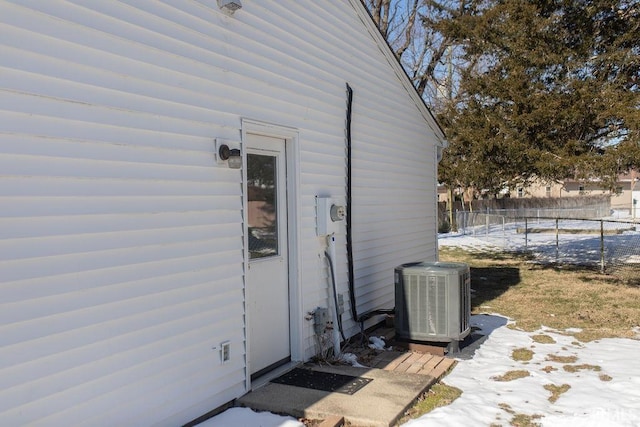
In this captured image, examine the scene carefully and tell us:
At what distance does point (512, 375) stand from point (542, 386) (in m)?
0.35

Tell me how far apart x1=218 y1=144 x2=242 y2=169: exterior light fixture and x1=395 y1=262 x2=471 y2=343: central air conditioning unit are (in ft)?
8.53

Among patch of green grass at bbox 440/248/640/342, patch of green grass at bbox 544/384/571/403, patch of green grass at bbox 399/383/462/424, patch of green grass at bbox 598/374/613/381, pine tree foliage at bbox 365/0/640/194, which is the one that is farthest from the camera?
pine tree foliage at bbox 365/0/640/194

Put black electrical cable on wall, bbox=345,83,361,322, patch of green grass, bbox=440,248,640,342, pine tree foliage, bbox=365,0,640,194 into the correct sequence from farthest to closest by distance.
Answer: pine tree foliage, bbox=365,0,640,194 < patch of green grass, bbox=440,248,640,342 < black electrical cable on wall, bbox=345,83,361,322

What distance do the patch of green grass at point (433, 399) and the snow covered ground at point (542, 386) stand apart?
63 mm

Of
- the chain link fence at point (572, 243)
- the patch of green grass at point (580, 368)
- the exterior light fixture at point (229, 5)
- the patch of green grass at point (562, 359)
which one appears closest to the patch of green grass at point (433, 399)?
the patch of green grass at point (580, 368)

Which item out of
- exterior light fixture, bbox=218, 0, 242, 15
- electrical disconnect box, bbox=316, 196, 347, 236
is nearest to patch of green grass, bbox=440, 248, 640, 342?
electrical disconnect box, bbox=316, 196, 347, 236

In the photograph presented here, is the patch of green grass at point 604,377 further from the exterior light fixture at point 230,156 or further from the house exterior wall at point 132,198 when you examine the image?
the exterior light fixture at point 230,156

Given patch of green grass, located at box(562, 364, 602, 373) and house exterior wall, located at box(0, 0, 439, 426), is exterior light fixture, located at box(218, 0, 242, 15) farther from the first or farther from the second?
patch of green grass, located at box(562, 364, 602, 373)

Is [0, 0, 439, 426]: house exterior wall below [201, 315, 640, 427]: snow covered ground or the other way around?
the other way around

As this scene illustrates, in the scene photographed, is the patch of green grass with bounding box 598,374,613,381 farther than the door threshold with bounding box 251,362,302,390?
Yes

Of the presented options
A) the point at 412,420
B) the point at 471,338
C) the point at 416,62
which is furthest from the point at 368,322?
the point at 416,62

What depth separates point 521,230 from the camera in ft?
80.1

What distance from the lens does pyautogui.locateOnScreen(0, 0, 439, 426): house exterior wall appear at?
274 centimetres

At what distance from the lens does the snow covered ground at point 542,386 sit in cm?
394
